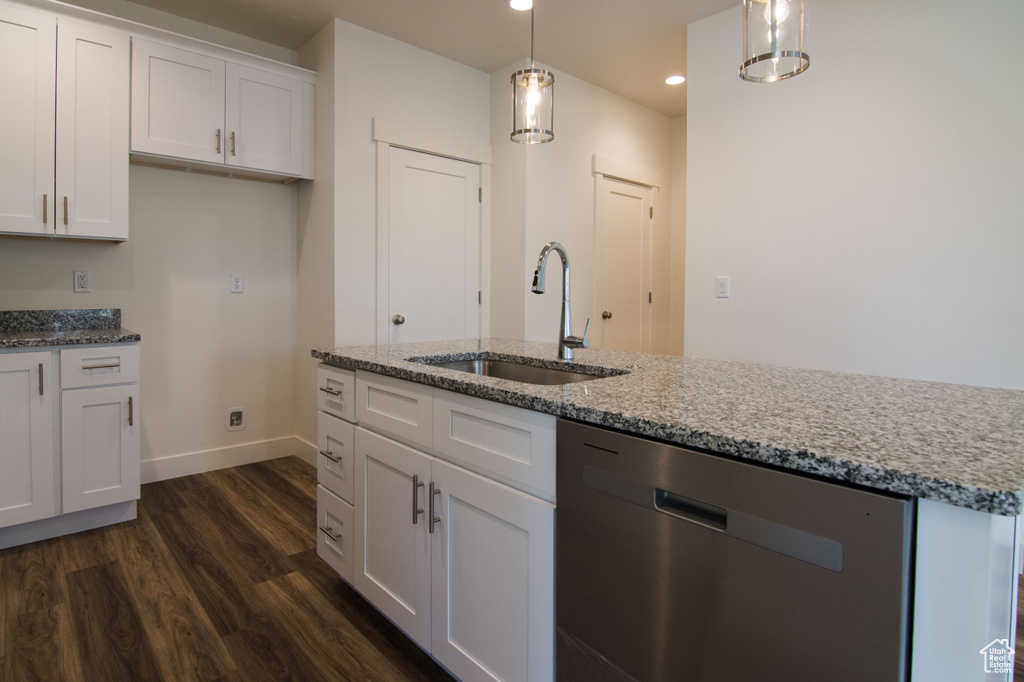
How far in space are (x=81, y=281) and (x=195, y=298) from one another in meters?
0.55

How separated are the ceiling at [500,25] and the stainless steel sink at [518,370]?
211 centimetres

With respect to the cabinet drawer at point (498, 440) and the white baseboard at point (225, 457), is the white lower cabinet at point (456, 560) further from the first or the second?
the white baseboard at point (225, 457)

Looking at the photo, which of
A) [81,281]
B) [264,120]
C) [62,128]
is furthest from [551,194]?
[81,281]

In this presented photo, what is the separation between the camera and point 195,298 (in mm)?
3342

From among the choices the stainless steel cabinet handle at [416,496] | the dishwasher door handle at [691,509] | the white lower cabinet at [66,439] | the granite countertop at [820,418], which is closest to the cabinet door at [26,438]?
the white lower cabinet at [66,439]

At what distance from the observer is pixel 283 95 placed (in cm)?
330

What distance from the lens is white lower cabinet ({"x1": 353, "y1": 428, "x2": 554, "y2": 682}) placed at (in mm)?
1228

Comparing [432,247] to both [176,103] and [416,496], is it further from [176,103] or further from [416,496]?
[416,496]

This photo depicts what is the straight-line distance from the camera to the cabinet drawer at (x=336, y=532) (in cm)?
191

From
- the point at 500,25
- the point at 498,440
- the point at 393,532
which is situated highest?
the point at 500,25

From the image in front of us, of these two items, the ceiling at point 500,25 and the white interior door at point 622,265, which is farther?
the white interior door at point 622,265

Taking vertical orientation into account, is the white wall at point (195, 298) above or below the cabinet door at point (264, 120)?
below

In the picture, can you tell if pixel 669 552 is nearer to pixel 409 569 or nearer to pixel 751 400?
pixel 751 400

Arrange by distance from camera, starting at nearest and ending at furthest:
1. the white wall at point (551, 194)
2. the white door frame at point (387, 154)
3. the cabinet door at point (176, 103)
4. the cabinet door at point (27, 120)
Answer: the cabinet door at point (27, 120), the cabinet door at point (176, 103), the white door frame at point (387, 154), the white wall at point (551, 194)
